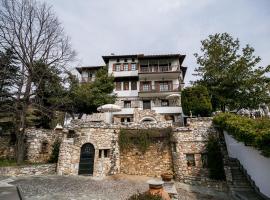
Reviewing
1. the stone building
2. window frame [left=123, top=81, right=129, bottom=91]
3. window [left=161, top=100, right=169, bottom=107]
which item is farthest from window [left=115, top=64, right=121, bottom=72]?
the stone building

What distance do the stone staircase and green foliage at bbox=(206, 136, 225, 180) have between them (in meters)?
0.76

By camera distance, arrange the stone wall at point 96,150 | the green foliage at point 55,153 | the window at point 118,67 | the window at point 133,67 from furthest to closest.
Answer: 1. the window at point 118,67
2. the window at point 133,67
3. the green foliage at point 55,153
4. the stone wall at point 96,150

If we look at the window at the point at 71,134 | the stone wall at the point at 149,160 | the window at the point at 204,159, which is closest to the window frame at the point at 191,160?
the window at the point at 204,159

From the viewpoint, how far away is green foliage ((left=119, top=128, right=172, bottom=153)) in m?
14.6

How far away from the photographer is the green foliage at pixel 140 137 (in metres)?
14.6

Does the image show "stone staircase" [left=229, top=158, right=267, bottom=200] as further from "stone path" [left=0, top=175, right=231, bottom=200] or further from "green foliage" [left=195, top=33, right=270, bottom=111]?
"green foliage" [left=195, top=33, right=270, bottom=111]

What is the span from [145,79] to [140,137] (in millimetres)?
11795

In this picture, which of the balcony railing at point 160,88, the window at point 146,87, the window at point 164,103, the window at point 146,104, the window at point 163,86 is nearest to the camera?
the balcony railing at point 160,88

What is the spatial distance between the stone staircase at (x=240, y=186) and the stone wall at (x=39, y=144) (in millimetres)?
13811

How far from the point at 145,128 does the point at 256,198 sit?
28.0ft

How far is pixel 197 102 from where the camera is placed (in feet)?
52.8

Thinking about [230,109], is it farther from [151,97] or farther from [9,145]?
[9,145]

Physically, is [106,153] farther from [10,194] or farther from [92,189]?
[10,194]

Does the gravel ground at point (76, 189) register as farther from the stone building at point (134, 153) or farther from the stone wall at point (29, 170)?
the stone wall at point (29, 170)
